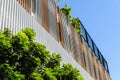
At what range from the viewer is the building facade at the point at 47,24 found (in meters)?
13.3

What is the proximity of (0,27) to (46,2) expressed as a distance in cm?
861

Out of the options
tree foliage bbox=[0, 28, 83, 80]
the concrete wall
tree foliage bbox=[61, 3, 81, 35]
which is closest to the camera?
tree foliage bbox=[0, 28, 83, 80]

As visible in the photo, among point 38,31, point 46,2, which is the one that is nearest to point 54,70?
point 38,31

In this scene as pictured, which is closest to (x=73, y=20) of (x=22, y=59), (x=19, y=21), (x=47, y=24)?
(x=47, y=24)

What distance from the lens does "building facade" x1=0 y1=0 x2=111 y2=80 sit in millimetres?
13266

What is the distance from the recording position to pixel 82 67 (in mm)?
25719

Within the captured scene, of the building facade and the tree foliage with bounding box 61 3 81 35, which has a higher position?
the tree foliage with bounding box 61 3 81 35

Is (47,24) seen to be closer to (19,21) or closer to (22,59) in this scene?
(19,21)

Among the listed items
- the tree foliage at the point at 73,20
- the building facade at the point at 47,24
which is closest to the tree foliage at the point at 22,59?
the building facade at the point at 47,24

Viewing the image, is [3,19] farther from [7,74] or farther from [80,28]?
[80,28]

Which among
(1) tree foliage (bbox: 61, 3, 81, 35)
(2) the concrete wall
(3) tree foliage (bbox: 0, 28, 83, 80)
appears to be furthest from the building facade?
(1) tree foliage (bbox: 61, 3, 81, 35)

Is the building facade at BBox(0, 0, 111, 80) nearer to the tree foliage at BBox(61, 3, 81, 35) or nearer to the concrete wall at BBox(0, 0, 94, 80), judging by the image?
the concrete wall at BBox(0, 0, 94, 80)

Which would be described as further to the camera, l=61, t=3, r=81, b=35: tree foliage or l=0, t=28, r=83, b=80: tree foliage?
l=61, t=3, r=81, b=35: tree foliage

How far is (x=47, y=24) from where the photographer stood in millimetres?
18688
